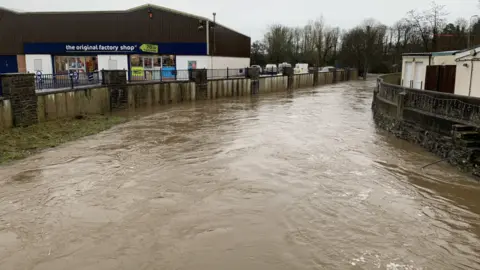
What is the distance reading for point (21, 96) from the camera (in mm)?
15727

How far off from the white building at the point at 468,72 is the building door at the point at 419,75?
5.06 meters

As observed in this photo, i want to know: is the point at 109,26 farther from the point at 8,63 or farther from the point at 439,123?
the point at 439,123

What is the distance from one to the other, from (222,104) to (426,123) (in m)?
16.1

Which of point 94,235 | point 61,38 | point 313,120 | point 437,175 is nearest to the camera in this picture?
point 94,235

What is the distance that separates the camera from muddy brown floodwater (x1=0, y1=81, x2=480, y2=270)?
6.59 meters

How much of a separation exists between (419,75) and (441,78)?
3.81 meters

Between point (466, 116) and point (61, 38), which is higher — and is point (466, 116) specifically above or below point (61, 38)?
below

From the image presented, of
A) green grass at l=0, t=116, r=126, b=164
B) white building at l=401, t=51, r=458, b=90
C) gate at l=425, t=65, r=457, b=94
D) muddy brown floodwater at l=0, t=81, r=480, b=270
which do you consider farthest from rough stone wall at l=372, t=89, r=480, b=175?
green grass at l=0, t=116, r=126, b=164

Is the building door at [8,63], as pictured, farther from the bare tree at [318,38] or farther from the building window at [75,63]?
the bare tree at [318,38]

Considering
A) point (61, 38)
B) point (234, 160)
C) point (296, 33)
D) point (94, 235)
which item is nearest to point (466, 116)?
point (234, 160)

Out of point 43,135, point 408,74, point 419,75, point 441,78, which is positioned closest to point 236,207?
point 43,135

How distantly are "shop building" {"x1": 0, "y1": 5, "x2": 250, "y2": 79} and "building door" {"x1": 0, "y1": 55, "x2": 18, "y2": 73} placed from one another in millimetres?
217

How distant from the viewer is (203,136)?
1603 centimetres

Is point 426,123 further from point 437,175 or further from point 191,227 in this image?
point 191,227
